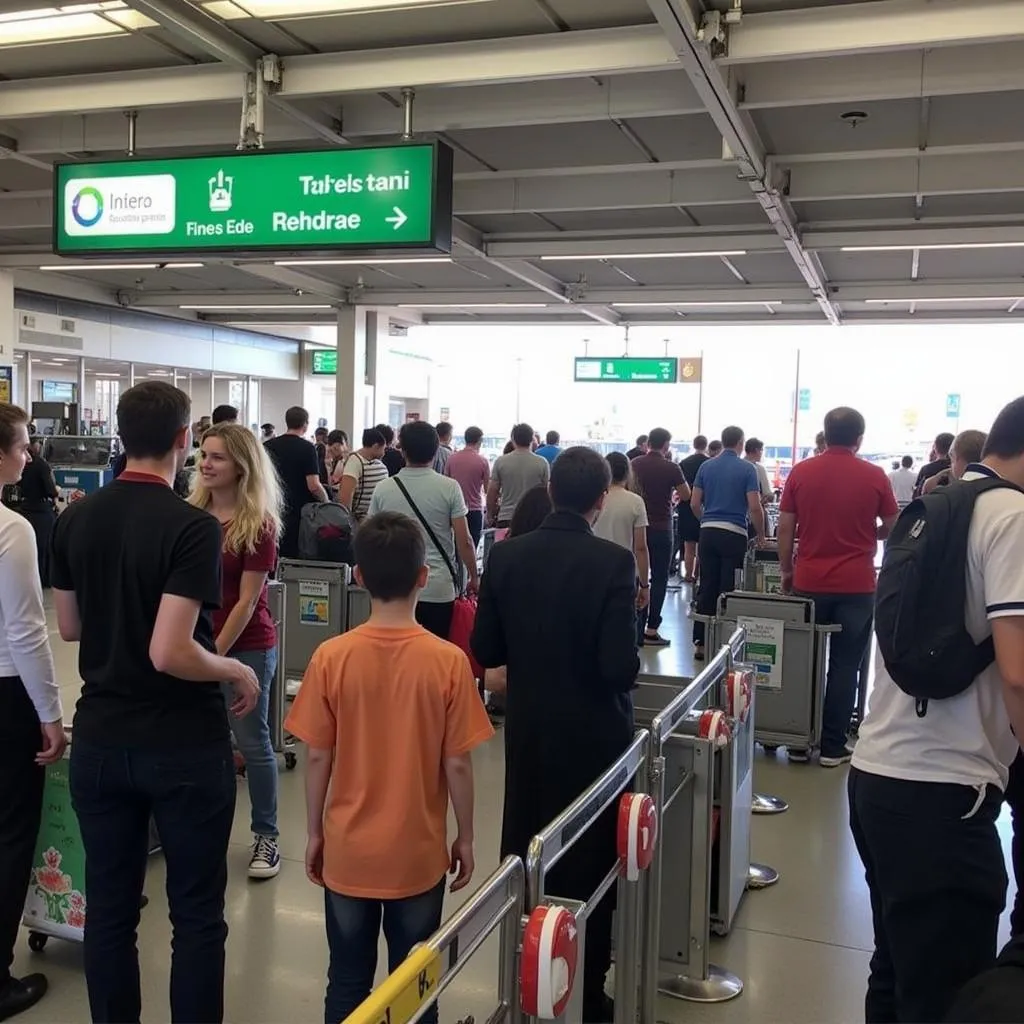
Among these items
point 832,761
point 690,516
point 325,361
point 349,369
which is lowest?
point 832,761

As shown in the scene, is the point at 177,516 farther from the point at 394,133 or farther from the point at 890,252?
the point at 890,252

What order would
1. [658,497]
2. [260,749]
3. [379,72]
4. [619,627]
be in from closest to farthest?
[619,627] → [260,749] → [379,72] → [658,497]

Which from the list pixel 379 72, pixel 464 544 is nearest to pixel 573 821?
pixel 464 544

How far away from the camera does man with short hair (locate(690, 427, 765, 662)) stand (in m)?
6.41

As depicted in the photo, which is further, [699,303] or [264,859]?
[699,303]

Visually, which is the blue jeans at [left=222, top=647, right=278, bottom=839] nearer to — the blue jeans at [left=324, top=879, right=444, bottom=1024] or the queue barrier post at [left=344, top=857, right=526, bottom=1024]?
the blue jeans at [left=324, top=879, right=444, bottom=1024]

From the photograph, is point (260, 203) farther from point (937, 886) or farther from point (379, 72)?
point (937, 886)

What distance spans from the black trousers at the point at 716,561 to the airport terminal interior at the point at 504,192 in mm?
559

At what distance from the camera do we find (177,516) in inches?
80.2

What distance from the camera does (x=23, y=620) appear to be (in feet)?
7.69

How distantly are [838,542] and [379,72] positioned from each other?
344cm

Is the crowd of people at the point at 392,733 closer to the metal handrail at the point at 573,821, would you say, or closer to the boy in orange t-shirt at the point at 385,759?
the boy in orange t-shirt at the point at 385,759

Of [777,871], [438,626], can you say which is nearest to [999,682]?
[777,871]

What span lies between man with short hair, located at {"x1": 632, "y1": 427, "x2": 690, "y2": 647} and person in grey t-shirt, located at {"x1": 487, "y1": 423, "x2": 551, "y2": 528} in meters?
0.75
